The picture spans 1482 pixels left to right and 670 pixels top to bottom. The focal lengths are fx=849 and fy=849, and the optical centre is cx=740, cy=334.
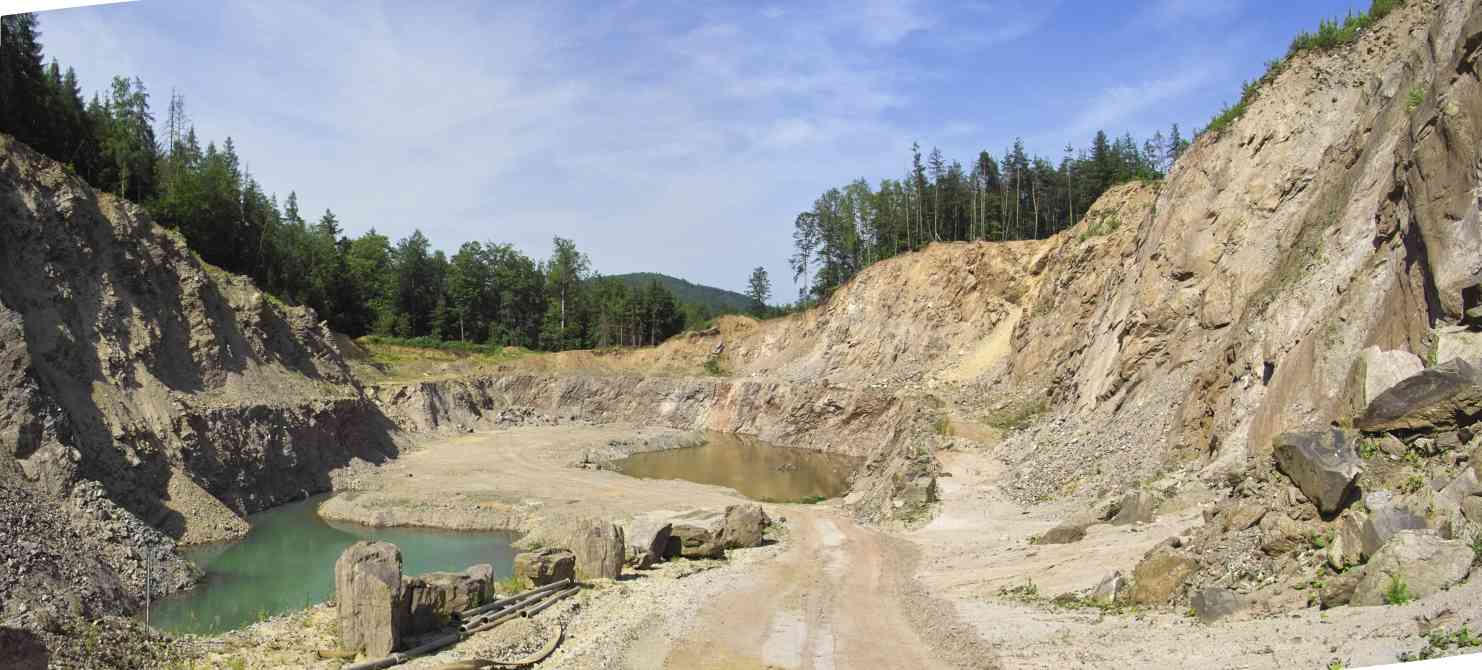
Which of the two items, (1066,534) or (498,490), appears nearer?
(1066,534)

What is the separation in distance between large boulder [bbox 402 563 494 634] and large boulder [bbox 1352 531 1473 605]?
11.6m

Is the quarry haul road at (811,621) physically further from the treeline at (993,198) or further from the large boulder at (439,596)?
the treeline at (993,198)

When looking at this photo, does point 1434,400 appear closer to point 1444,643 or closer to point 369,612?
point 1444,643

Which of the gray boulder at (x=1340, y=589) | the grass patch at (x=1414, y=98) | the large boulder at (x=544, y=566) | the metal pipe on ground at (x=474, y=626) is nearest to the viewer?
the gray boulder at (x=1340, y=589)

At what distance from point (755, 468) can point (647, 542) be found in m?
30.4

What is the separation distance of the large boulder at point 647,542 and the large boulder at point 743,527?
2.47 meters

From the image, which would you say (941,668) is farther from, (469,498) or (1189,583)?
(469,498)

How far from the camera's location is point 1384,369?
1252cm

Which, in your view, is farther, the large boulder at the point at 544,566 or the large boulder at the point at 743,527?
the large boulder at the point at 743,527

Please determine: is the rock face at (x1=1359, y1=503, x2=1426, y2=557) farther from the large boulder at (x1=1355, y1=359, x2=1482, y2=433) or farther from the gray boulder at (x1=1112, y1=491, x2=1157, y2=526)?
the gray boulder at (x1=1112, y1=491, x2=1157, y2=526)

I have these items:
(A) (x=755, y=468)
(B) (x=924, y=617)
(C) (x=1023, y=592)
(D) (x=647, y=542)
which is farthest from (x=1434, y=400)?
(A) (x=755, y=468)

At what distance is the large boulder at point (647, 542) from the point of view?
1891cm

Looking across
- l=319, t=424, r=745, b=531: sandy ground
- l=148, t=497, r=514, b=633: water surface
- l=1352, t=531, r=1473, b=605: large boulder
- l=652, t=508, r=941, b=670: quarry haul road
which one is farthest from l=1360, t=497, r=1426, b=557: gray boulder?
l=319, t=424, r=745, b=531: sandy ground

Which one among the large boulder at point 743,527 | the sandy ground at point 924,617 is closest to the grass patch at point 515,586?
the sandy ground at point 924,617
